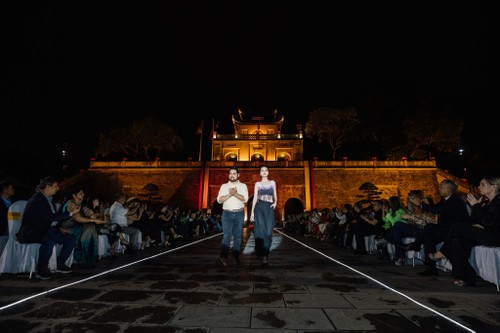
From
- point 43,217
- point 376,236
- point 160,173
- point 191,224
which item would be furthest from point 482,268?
point 160,173

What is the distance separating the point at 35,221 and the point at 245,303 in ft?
11.3

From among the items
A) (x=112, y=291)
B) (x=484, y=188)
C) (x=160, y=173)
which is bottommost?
(x=112, y=291)

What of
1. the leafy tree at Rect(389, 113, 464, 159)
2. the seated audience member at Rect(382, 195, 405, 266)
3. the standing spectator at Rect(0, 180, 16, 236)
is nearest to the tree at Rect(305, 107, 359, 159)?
the leafy tree at Rect(389, 113, 464, 159)

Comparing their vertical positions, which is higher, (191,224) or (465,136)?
(465,136)

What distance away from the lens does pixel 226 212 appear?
540 cm

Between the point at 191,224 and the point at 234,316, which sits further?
the point at 191,224

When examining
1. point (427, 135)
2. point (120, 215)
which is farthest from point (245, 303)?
point (427, 135)

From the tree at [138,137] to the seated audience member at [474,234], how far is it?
34.7m

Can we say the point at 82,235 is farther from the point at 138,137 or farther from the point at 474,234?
the point at 138,137

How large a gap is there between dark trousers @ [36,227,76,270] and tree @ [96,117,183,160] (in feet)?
105

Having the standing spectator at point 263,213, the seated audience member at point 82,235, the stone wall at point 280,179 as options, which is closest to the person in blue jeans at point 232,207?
the standing spectator at point 263,213

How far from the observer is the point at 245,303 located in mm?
2734

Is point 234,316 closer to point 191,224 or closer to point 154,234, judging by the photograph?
point 154,234

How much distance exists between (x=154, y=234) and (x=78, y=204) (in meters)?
3.79
